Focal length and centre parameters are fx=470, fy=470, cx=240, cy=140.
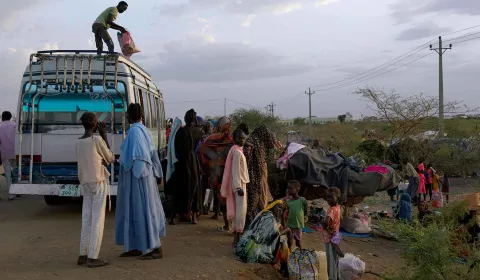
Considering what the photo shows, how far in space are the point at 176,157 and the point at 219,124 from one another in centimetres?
94

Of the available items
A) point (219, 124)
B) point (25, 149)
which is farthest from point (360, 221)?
point (25, 149)

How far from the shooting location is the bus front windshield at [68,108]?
8.30 meters

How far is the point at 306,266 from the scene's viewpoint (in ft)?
18.8

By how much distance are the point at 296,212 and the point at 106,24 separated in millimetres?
6225

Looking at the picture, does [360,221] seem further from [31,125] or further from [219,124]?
[31,125]

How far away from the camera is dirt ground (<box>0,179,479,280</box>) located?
5.37 m

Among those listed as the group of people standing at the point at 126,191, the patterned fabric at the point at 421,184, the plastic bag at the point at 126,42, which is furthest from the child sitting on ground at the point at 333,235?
the patterned fabric at the point at 421,184

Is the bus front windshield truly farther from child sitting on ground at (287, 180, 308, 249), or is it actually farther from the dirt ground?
child sitting on ground at (287, 180, 308, 249)

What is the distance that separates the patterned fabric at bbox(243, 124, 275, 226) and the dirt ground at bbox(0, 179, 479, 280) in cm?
72

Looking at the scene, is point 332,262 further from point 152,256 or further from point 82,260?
point 82,260

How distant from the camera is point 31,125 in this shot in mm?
8258

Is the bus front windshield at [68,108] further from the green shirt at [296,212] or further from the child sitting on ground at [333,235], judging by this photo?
the child sitting on ground at [333,235]

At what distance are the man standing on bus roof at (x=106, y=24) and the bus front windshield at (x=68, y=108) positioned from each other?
209 centimetres

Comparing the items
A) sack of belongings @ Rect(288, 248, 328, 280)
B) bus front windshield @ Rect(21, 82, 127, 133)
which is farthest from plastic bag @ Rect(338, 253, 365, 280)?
bus front windshield @ Rect(21, 82, 127, 133)
